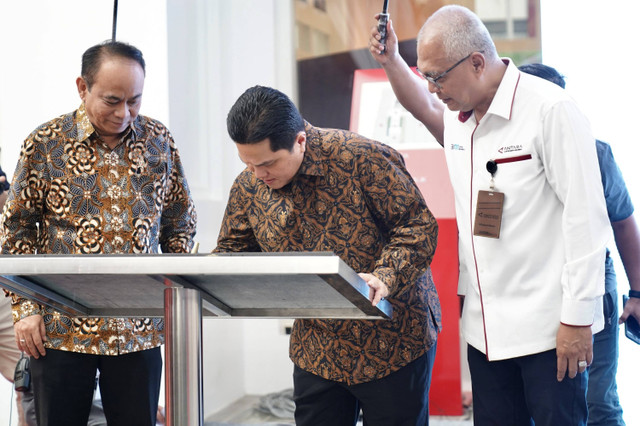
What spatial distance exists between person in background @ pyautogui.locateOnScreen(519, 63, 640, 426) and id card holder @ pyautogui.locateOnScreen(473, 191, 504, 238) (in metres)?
0.77

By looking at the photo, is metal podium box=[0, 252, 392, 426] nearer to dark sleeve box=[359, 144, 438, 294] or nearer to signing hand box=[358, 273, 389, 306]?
signing hand box=[358, 273, 389, 306]

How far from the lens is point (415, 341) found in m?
1.77

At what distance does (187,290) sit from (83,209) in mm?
769

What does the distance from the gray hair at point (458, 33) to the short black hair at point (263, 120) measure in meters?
0.39

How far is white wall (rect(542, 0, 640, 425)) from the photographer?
3768 mm

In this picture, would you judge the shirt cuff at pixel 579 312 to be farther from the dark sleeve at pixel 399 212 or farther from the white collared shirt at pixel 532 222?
the dark sleeve at pixel 399 212

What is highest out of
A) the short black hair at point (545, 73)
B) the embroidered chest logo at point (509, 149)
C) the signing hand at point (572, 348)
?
the short black hair at point (545, 73)

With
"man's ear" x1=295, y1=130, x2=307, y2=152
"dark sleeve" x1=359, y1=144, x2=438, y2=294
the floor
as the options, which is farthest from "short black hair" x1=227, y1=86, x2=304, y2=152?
the floor

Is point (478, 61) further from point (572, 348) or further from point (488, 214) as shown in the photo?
point (572, 348)

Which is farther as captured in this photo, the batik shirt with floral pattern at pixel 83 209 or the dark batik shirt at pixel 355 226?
the batik shirt with floral pattern at pixel 83 209

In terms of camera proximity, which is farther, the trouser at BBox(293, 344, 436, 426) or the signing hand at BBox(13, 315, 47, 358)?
the signing hand at BBox(13, 315, 47, 358)

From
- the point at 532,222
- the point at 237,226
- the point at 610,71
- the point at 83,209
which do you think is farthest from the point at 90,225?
the point at 610,71

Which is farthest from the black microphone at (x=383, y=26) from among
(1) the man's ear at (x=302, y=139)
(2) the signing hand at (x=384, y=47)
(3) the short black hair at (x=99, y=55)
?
(3) the short black hair at (x=99, y=55)

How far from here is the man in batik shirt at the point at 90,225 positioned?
1910 millimetres
